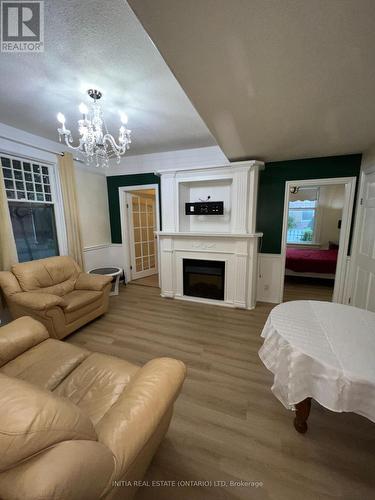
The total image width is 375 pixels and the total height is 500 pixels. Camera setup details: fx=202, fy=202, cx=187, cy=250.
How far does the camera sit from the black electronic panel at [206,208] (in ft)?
10.7

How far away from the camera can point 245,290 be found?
125 inches

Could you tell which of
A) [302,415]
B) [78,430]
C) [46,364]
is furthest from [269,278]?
[78,430]

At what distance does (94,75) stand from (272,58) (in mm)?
1429

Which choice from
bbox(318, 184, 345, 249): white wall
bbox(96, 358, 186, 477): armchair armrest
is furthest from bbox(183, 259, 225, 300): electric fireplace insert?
bbox(318, 184, 345, 249): white wall

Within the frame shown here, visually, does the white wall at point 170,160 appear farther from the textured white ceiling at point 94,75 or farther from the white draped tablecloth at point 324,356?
the white draped tablecloth at point 324,356

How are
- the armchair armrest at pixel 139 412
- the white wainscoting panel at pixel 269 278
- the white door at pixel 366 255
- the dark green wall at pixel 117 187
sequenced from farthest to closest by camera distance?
the dark green wall at pixel 117 187
the white wainscoting panel at pixel 269 278
the white door at pixel 366 255
the armchair armrest at pixel 139 412

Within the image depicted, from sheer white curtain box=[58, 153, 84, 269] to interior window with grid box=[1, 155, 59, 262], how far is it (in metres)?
0.22

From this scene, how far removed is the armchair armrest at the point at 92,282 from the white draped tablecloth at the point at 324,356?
7.34 ft

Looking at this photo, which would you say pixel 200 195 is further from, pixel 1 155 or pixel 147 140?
pixel 1 155

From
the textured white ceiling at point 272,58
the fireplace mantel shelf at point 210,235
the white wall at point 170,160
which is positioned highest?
the white wall at point 170,160

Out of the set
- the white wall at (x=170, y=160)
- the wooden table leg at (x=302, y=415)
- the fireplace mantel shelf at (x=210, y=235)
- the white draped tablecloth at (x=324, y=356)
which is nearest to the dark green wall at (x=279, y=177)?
the fireplace mantel shelf at (x=210, y=235)

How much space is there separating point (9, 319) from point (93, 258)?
1.72 metres

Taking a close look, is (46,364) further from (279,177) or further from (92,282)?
(279,177)

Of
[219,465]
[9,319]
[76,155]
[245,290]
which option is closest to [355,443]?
[219,465]
